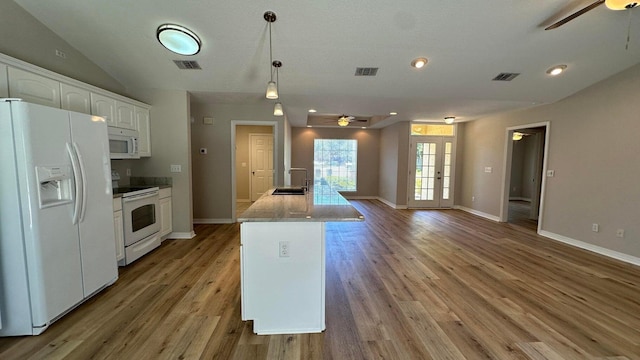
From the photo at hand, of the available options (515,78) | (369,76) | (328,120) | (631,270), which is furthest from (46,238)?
(328,120)

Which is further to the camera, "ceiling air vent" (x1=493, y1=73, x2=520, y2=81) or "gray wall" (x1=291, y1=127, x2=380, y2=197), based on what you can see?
"gray wall" (x1=291, y1=127, x2=380, y2=197)

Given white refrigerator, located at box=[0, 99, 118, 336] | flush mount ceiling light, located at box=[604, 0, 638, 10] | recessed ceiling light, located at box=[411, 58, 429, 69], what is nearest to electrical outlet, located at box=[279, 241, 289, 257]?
white refrigerator, located at box=[0, 99, 118, 336]

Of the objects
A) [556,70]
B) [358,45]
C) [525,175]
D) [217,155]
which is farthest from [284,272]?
[525,175]

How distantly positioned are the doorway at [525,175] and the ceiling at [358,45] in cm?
155

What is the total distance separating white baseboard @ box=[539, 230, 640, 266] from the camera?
3.44 metres

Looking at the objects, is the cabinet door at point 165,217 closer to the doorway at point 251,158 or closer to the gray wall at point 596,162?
the doorway at point 251,158

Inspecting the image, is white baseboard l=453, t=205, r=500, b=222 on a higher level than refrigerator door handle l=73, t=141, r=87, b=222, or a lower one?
lower

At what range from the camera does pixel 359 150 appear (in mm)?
8523

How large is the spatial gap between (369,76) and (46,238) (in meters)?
3.89

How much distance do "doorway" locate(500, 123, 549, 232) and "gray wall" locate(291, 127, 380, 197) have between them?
375 cm

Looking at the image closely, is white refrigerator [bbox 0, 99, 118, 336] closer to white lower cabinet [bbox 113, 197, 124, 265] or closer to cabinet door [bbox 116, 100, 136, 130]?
white lower cabinet [bbox 113, 197, 124, 265]

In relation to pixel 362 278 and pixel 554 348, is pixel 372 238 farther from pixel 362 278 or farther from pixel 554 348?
pixel 554 348

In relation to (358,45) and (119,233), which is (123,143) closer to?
(119,233)

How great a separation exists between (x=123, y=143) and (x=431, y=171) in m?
6.94
